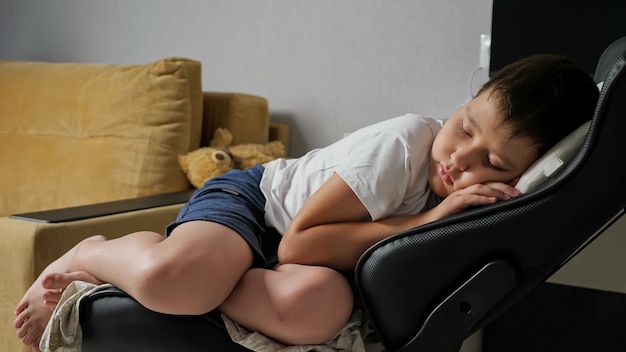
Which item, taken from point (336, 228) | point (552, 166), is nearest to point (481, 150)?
point (552, 166)

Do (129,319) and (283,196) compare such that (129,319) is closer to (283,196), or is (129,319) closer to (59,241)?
(283,196)

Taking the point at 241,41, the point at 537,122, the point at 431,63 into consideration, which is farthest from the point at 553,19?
the point at 241,41

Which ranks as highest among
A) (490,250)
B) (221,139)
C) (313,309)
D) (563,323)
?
(490,250)

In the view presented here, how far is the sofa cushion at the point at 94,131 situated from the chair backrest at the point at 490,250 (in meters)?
1.27

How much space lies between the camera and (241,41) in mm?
2664

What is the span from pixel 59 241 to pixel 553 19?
1302 mm

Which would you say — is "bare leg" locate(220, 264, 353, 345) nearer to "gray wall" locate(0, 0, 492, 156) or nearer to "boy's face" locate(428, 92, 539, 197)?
"boy's face" locate(428, 92, 539, 197)

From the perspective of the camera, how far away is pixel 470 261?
3.20 feet

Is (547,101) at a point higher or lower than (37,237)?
higher

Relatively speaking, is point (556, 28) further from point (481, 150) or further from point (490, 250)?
point (490, 250)

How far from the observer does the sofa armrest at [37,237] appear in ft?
5.09

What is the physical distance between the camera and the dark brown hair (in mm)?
1087

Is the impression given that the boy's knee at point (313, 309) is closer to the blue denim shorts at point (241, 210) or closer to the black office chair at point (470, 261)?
the black office chair at point (470, 261)

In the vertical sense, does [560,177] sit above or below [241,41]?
above
